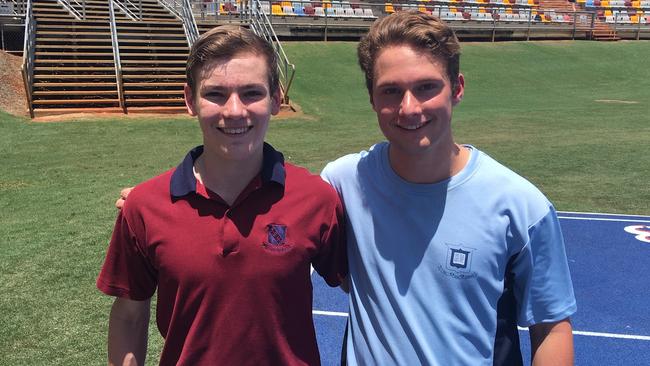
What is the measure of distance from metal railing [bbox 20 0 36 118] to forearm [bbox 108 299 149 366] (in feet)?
51.3

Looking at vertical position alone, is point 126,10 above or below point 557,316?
above

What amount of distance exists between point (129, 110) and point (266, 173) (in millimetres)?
16426

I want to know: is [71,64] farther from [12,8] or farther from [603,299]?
[603,299]

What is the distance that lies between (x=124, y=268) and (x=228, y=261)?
1.26 ft

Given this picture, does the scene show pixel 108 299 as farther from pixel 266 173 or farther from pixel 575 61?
pixel 575 61

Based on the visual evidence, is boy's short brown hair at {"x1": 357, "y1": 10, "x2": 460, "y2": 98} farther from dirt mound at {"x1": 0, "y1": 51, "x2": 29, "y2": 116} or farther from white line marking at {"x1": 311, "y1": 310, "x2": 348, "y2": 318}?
dirt mound at {"x1": 0, "y1": 51, "x2": 29, "y2": 116}

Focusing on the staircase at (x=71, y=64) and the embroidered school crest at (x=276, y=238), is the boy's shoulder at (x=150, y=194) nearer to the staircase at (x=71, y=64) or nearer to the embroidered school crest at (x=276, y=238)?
the embroidered school crest at (x=276, y=238)

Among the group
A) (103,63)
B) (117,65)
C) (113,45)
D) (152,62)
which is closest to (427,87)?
(117,65)

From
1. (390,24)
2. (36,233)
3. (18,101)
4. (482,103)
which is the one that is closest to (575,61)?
(482,103)

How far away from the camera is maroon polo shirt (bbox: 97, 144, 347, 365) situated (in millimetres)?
1952

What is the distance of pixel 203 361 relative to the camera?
2000mm

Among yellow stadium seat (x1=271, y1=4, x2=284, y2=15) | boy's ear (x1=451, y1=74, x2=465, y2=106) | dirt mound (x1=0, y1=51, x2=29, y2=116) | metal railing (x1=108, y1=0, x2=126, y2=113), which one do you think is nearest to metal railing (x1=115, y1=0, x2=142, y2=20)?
metal railing (x1=108, y1=0, x2=126, y2=113)

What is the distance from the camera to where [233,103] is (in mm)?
1989

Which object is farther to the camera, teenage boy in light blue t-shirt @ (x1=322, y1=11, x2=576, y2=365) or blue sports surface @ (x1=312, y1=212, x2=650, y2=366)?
blue sports surface @ (x1=312, y1=212, x2=650, y2=366)
